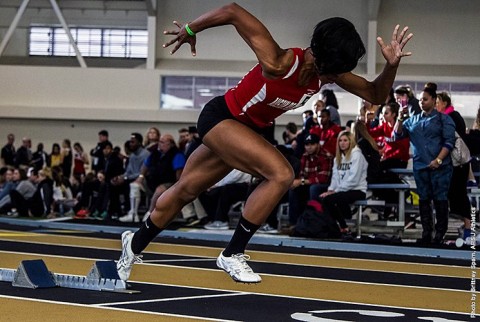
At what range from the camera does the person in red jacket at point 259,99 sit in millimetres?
5207

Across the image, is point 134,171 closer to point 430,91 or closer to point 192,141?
point 192,141

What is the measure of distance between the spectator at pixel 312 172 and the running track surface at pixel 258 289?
199 centimetres

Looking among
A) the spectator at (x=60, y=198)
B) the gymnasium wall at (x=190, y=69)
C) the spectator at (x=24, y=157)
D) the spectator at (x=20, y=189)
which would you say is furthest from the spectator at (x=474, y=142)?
the gymnasium wall at (x=190, y=69)

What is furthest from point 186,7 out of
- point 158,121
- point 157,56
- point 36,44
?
point 36,44

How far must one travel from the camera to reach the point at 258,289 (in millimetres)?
6355

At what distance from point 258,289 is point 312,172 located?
21.1 ft

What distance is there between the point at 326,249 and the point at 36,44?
65.4ft

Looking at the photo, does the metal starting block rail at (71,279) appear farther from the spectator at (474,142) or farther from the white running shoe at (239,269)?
the spectator at (474,142)

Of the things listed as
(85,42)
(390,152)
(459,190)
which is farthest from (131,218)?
(85,42)

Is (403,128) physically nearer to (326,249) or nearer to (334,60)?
(326,249)

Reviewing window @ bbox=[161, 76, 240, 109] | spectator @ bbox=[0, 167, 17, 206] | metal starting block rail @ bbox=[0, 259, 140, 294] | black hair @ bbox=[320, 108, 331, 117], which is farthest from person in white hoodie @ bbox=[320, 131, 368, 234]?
window @ bbox=[161, 76, 240, 109]

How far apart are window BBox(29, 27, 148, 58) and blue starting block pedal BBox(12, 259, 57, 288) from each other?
23117 millimetres

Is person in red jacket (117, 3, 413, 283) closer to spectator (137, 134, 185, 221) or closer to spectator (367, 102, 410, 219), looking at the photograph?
spectator (367, 102, 410, 219)

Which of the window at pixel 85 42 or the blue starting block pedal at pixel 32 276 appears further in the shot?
the window at pixel 85 42
